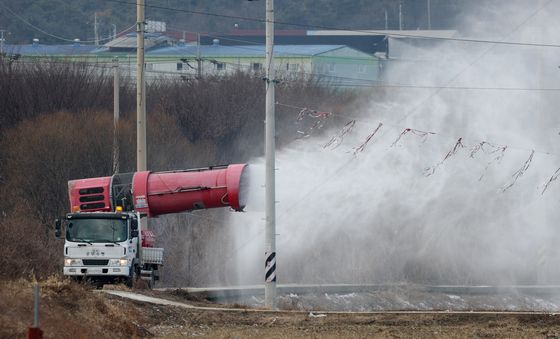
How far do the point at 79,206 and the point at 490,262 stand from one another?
20.6 meters

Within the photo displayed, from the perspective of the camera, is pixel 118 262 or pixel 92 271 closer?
pixel 92 271

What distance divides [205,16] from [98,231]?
13487 centimetres

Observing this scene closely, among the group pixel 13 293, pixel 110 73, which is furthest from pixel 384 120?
pixel 110 73

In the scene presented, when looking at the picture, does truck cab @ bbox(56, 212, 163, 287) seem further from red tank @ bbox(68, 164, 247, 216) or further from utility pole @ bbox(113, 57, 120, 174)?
utility pole @ bbox(113, 57, 120, 174)

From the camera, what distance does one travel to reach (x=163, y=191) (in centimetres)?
3625

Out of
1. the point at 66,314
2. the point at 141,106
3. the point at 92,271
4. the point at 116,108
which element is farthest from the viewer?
the point at 116,108

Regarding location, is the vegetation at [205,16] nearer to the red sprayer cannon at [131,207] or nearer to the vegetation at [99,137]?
the vegetation at [99,137]

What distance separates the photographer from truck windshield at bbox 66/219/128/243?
109 ft

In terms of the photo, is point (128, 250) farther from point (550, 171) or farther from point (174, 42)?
point (174, 42)

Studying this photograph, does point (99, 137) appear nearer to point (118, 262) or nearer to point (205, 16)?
point (118, 262)

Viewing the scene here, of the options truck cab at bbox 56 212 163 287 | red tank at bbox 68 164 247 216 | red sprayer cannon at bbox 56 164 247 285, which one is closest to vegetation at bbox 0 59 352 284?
truck cab at bbox 56 212 163 287

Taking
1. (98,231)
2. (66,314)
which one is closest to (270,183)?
(98,231)

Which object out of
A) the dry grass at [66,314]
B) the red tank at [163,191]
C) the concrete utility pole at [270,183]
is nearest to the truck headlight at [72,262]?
the red tank at [163,191]

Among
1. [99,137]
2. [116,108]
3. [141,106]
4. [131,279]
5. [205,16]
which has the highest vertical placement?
[205,16]
